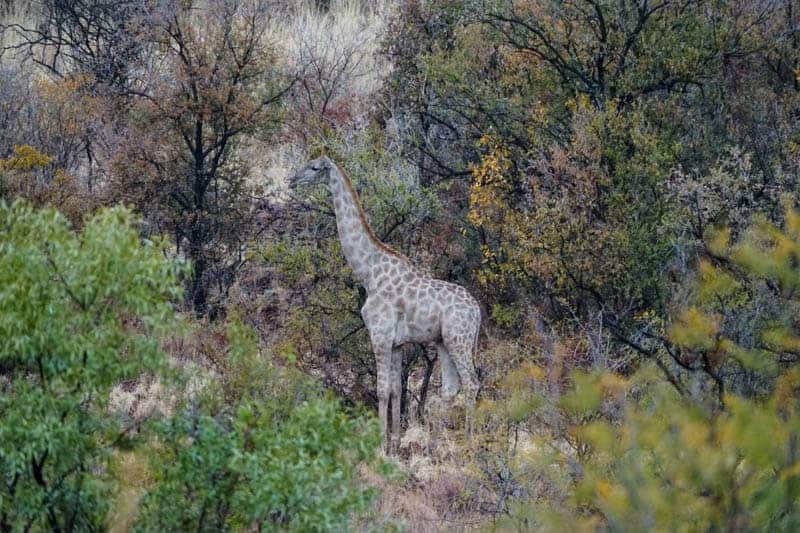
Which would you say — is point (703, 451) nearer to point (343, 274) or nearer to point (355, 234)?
point (355, 234)

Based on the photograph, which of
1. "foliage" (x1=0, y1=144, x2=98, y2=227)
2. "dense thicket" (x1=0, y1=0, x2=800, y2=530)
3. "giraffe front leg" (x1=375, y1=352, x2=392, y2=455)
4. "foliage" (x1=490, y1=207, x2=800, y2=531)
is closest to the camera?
"foliage" (x1=490, y1=207, x2=800, y2=531)

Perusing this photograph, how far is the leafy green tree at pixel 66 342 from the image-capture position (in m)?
7.30

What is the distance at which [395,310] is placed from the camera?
1341 centimetres

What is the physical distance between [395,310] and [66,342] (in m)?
6.36

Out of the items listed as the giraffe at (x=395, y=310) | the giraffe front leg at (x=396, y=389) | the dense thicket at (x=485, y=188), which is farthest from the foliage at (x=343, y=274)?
the giraffe at (x=395, y=310)

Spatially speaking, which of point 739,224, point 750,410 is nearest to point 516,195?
point 739,224

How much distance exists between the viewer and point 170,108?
1792 cm

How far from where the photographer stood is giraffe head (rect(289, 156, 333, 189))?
1382 cm

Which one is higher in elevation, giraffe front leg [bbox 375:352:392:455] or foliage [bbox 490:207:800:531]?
foliage [bbox 490:207:800:531]

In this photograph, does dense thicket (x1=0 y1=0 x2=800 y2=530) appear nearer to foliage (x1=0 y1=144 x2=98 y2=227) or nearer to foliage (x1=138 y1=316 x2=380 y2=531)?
foliage (x1=0 y1=144 x2=98 y2=227)

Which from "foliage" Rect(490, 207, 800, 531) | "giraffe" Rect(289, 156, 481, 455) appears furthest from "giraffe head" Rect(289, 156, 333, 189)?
"foliage" Rect(490, 207, 800, 531)

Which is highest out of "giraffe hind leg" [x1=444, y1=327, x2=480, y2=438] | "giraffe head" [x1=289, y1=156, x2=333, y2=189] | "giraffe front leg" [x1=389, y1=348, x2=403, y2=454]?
"giraffe head" [x1=289, y1=156, x2=333, y2=189]

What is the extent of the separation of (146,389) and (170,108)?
174 inches

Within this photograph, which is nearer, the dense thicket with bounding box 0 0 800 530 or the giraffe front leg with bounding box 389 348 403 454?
the dense thicket with bounding box 0 0 800 530
